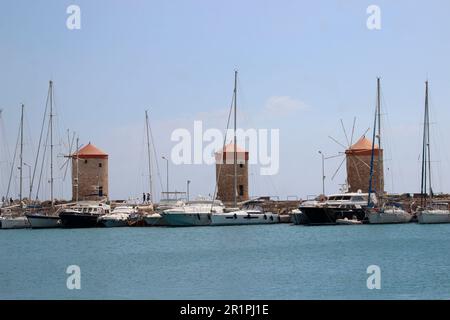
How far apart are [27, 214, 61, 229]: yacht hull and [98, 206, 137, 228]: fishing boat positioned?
11.8ft

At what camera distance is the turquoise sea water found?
27438 mm

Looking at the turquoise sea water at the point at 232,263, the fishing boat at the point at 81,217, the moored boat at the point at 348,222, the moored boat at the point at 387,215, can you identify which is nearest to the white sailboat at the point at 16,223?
the fishing boat at the point at 81,217

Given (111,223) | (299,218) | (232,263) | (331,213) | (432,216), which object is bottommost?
(111,223)

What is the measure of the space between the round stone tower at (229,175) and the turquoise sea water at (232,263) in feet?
57.7

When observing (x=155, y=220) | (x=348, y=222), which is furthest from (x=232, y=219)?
(x=348, y=222)

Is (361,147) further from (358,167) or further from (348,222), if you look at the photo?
(348,222)

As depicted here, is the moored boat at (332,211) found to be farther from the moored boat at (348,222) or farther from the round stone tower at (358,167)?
the round stone tower at (358,167)

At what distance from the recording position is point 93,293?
90.5 feet

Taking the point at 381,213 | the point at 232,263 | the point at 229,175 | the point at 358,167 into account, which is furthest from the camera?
the point at 358,167

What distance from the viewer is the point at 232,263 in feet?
119

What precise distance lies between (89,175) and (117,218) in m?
13.9
